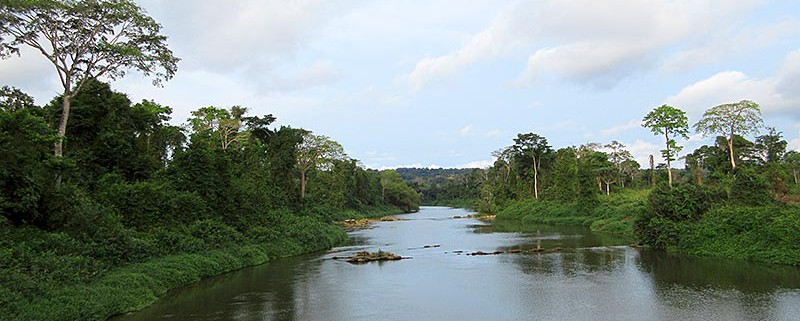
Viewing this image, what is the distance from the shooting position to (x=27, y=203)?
1784cm

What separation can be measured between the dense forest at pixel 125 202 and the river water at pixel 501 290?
210 cm

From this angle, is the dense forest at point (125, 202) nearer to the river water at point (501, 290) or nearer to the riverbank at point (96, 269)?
the riverbank at point (96, 269)

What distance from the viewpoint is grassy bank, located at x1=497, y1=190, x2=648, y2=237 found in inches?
1769

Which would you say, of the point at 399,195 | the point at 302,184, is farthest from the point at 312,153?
the point at 399,195

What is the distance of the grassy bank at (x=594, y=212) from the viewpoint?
4494 centimetres

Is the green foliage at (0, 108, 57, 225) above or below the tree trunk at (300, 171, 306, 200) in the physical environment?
below

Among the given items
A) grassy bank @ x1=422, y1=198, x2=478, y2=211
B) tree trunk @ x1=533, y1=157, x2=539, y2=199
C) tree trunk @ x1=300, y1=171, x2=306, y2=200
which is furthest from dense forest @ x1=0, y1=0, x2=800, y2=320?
grassy bank @ x1=422, y1=198, x2=478, y2=211

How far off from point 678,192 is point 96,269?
29954 mm

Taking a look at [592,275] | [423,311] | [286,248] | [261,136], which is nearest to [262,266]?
[286,248]

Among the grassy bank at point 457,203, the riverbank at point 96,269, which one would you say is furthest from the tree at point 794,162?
the grassy bank at point 457,203

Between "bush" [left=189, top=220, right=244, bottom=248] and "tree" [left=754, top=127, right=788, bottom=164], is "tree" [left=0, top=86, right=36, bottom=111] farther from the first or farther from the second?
"tree" [left=754, top=127, right=788, bottom=164]

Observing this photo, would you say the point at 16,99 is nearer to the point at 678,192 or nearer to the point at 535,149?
the point at 678,192

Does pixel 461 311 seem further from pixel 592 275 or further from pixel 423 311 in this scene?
pixel 592 275

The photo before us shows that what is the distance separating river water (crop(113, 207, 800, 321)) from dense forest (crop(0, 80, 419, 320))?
2105mm
